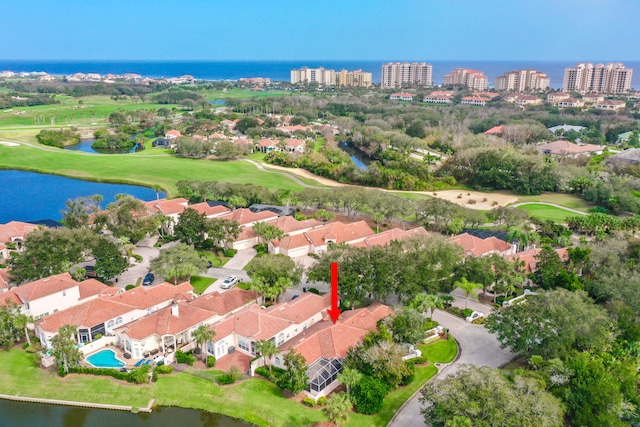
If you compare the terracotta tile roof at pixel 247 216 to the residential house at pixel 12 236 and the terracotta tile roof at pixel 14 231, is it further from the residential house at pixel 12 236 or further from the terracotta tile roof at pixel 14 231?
the residential house at pixel 12 236

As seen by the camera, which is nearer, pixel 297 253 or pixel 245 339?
pixel 245 339

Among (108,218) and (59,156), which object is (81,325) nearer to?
(108,218)

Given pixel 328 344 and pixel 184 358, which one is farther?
pixel 184 358

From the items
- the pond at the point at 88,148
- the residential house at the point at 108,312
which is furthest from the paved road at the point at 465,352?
the pond at the point at 88,148

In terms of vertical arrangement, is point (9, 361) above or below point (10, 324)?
below

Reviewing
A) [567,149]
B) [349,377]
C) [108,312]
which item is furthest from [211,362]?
[567,149]

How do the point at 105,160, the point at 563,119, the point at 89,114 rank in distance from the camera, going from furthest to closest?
the point at 89,114 → the point at 563,119 → the point at 105,160

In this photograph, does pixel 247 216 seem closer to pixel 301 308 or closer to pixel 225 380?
pixel 301 308

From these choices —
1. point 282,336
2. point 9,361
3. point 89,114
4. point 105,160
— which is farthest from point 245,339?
point 89,114
